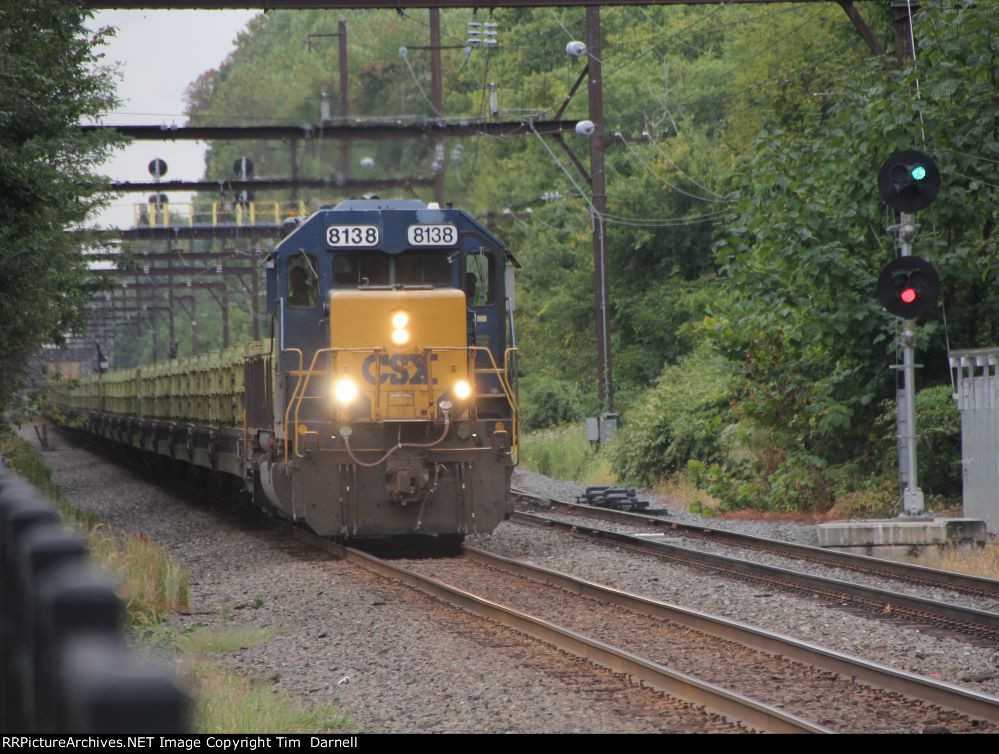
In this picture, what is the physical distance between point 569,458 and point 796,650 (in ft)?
68.3

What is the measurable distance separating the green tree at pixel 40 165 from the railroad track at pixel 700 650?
5.28 metres

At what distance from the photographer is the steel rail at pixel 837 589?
9273mm

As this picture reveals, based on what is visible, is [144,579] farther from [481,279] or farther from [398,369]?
[481,279]

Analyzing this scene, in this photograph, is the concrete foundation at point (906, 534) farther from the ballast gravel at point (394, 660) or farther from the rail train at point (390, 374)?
the ballast gravel at point (394, 660)

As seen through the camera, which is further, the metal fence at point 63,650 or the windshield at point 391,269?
the windshield at point 391,269

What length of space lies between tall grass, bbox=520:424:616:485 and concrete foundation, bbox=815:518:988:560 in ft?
38.5

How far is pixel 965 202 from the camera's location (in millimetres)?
16062

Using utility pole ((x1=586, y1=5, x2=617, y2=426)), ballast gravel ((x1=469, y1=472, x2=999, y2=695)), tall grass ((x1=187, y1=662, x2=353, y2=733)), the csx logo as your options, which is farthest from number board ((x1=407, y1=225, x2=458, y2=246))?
utility pole ((x1=586, y1=5, x2=617, y2=426))

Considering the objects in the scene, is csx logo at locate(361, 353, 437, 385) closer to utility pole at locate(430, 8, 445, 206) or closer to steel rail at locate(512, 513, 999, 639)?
steel rail at locate(512, 513, 999, 639)

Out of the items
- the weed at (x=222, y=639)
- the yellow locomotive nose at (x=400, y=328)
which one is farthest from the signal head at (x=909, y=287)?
the weed at (x=222, y=639)

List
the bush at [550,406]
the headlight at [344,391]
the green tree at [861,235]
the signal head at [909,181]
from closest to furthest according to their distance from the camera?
the headlight at [344,391]
the signal head at [909,181]
the green tree at [861,235]
the bush at [550,406]

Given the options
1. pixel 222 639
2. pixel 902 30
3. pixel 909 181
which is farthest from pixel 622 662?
pixel 902 30

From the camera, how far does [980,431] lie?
14.4 metres

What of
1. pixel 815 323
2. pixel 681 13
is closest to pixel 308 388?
pixel 815 323
